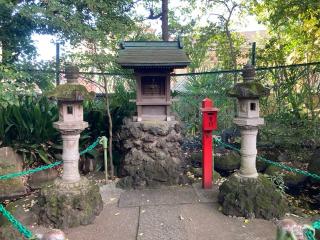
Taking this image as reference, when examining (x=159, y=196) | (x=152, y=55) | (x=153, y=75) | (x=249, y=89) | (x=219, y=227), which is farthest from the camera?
(x=153, y=75)

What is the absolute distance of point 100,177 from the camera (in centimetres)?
659

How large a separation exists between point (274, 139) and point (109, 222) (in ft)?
13.9

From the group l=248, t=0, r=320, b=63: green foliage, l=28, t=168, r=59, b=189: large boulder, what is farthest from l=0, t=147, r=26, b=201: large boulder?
l=248, t=0, r=320, b=63: green foliage

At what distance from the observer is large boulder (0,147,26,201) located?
580 centimetres

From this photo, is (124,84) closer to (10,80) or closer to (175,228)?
(10,80)

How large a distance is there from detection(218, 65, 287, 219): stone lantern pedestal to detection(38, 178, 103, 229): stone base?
1.96 metres

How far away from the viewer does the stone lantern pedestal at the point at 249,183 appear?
4.55 meters

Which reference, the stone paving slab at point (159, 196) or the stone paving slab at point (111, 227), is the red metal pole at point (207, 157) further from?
the stone paving slab at point (111, 227)

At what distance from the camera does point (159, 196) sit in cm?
539

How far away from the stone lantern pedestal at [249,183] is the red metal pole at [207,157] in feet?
2.60

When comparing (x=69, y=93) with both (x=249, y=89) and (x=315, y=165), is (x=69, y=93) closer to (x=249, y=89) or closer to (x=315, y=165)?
(x=249, y=89)

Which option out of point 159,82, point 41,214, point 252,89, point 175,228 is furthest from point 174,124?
point 41,214

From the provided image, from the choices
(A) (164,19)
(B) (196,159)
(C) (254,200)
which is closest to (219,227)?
(C) (254,200)

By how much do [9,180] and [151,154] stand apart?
2.61 m
